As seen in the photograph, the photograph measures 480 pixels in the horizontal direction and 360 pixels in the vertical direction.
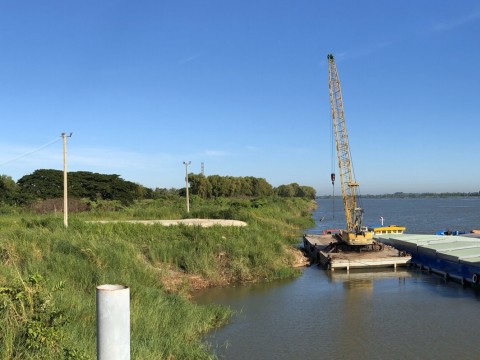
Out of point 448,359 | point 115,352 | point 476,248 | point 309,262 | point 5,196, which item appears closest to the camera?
point 115,352

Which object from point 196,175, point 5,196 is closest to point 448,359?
point 5,196

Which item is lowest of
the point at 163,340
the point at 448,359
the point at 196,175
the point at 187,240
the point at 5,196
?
the point at 448,359

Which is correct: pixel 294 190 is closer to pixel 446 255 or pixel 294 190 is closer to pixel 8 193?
pixel 8 193

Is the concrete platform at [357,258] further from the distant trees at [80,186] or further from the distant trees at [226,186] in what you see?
the distant trees at [226,186]

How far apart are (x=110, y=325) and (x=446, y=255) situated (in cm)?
2630

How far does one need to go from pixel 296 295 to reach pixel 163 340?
36.0ft

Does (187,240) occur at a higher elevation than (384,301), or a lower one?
higher

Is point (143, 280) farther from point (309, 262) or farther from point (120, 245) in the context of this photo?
point (309, 262)

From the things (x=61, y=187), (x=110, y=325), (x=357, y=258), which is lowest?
(x=357, y=258)

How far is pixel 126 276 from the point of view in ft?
52.3

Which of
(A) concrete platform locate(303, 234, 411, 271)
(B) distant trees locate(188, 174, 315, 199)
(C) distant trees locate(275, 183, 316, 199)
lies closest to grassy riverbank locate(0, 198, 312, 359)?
(A) concrete platform locate(303, 234, 411, 271)

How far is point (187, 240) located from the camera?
24578 mm

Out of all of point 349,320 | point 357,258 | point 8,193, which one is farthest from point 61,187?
point 349,320

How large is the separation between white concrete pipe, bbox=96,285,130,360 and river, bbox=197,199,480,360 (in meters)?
10.0
